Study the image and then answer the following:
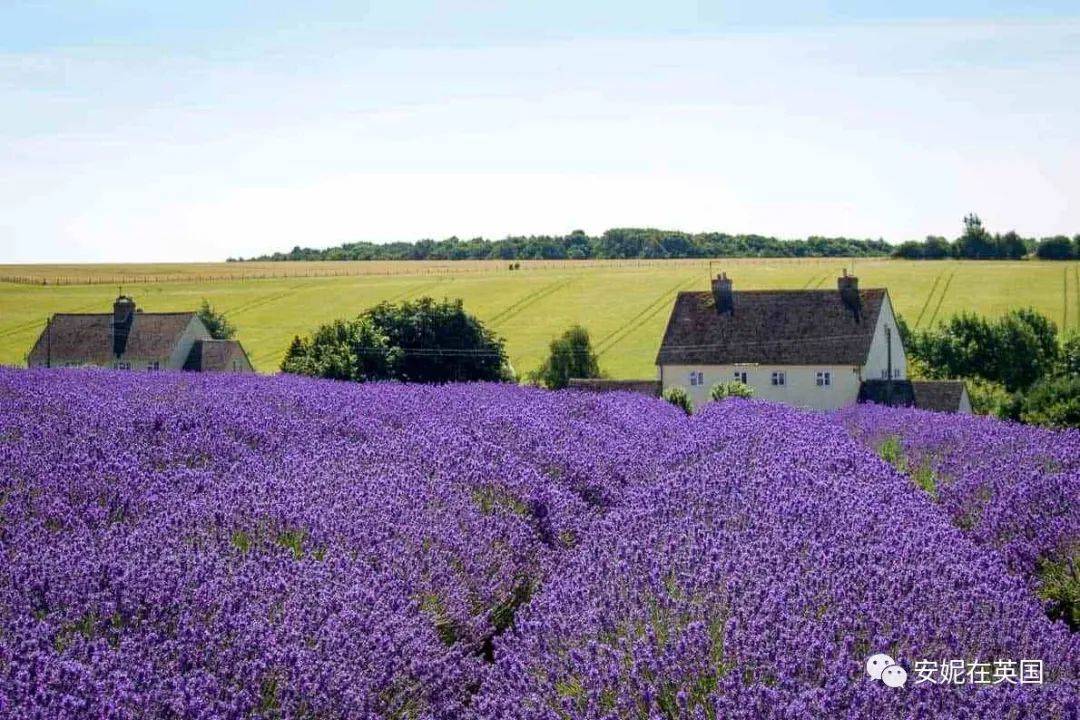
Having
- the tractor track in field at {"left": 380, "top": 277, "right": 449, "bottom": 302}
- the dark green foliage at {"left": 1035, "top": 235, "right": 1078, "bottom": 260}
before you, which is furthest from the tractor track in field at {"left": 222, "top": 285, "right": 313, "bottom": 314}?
the dark green foliage at {"left": 1035, "top": 235, "right": 1078, "bottom": 260}

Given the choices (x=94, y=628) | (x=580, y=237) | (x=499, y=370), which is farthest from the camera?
(x=580, y=237)

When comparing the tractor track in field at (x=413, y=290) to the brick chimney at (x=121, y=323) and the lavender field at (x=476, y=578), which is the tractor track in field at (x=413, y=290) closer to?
the brick chimney at (x=121, y=323)

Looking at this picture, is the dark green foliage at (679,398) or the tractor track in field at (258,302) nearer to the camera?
the dark green foliage at (679,398)

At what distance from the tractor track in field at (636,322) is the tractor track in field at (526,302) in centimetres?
649

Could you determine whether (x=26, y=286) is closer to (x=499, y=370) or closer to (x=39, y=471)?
(x=499, y=370)

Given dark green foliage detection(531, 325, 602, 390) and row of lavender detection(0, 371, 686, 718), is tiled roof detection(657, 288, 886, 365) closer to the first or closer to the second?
dark green foliage detection(531, 325, 602, 390)

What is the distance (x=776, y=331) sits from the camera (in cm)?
4141

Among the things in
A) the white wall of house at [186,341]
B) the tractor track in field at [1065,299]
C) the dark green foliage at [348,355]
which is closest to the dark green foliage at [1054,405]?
the dark green foliage at [348,355]

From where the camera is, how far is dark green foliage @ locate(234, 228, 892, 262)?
4114 inches

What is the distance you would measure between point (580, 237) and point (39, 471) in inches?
4158

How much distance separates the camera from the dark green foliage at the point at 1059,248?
84625 millimetres

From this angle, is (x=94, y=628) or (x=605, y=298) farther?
(x=605, y=298)

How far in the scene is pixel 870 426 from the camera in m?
14.6

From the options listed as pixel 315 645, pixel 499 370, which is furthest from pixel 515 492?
pixel 499 370
